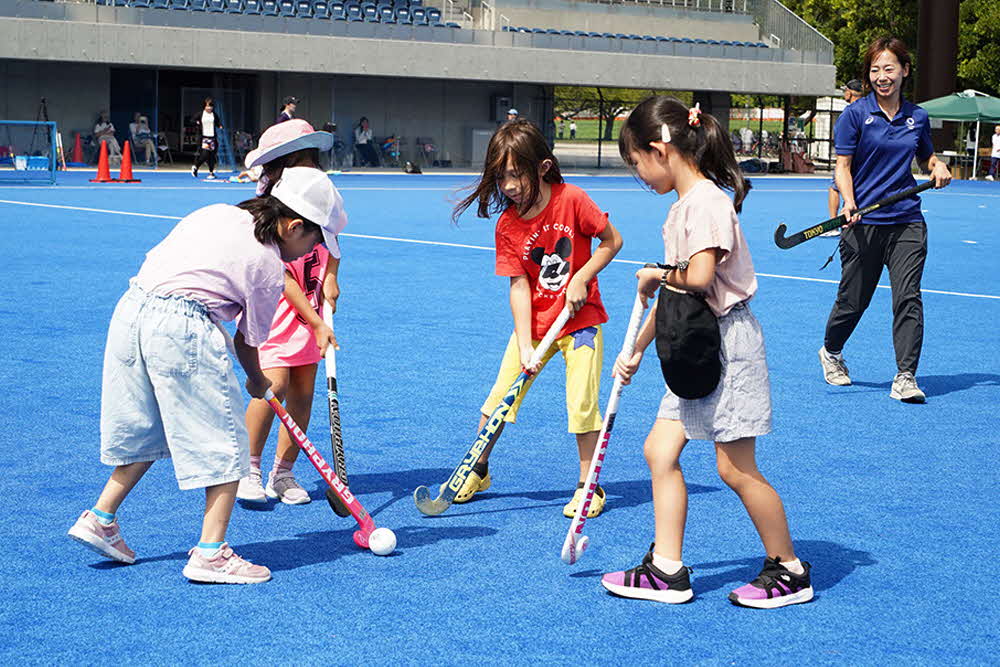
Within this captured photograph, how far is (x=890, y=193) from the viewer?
8070 mm

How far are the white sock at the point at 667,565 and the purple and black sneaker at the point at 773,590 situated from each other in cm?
20

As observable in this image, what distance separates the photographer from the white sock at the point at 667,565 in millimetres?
4312

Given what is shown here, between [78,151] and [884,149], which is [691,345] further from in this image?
[78,151]

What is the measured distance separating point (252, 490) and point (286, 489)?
0.14 m

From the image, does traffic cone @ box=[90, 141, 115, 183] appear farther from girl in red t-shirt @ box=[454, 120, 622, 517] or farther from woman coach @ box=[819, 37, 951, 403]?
girl in red t-shirt @ box=[454, 120, 622, 517]

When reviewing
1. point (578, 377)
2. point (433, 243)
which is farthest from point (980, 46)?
point (578, 377)

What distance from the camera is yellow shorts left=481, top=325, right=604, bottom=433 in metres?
5.38

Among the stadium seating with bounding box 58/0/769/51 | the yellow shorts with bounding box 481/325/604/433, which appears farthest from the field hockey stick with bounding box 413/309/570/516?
the stadium seating with bounding box 58/0/769/51

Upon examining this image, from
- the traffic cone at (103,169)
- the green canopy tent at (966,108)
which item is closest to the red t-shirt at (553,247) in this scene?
the traffic cone at (103,169)

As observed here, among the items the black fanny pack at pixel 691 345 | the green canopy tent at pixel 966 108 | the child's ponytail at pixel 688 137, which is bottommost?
the black fanny pack at pixel 691 345

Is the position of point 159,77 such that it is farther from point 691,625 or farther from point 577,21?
point 691,625

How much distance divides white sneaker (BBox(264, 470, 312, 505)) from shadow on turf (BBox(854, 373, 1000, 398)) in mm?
4222

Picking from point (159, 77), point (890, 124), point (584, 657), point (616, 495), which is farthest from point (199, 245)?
point (159, 77)

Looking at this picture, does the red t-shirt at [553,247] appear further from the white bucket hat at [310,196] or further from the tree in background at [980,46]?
the tree in background at [980,46]
